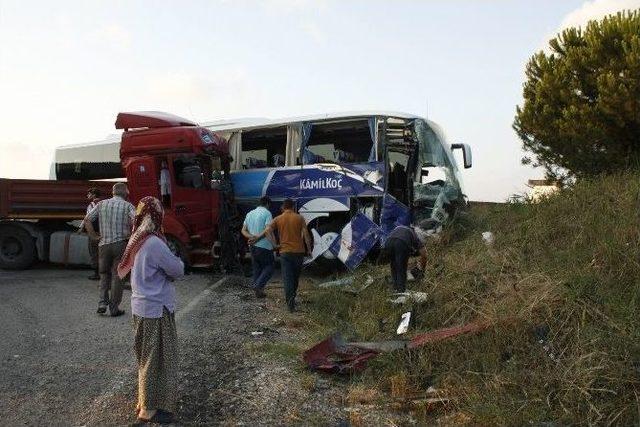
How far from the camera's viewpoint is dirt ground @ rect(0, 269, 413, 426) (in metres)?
4.44

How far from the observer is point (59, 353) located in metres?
5.98

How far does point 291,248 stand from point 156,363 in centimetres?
411

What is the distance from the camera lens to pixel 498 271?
6.88 meters

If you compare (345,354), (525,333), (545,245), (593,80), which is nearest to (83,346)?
(345,354)

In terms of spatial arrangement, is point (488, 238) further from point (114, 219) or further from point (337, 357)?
point (114, 219)

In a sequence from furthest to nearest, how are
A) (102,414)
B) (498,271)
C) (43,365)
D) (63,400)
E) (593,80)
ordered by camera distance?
(593,80)
(498,271)
(43,365)
(63,400)
(102,414)

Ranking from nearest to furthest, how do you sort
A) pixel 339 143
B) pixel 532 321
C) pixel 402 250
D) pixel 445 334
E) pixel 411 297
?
pixel 532 321, pixel 445 334, pixel 411 297, pixel 402 250, pixel 339 143

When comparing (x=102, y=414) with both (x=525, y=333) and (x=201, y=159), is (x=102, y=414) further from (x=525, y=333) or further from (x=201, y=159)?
(x=201, y=159)

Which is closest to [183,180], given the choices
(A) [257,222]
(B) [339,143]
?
(B) [339,143]

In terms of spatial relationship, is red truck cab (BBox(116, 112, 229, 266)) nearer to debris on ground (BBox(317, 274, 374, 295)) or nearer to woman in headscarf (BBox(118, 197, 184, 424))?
debris on ground (BBox(317, 274, 374, 295))

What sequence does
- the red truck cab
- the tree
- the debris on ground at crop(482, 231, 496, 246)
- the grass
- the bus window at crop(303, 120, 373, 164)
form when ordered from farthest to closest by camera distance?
the tree
the red truck cab
the bus window at crop(303, 120, 373, 164)
the debris on ground at crop(482, 231, 496, 246)
the grass

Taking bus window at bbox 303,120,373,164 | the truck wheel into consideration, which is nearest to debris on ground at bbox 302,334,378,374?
bus window at bbox 303,120,373,164

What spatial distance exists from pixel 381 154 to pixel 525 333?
6.27 m

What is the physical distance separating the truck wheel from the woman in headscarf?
31.4ft
